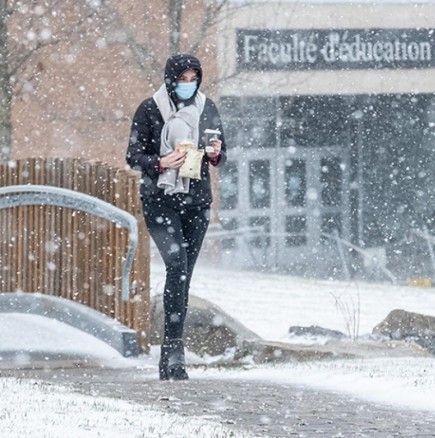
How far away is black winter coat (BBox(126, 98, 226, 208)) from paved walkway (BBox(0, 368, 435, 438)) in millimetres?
1056

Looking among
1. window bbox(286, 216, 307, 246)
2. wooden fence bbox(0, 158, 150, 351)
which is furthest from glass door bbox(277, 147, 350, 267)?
wooden fence bbox(0, 158, 150, 351)

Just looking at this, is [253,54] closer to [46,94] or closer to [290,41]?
[290,41]

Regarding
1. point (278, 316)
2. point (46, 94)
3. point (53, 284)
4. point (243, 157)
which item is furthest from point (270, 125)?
point (53, 284)

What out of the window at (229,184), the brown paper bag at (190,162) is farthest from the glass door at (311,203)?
the brown paper bag at (190,162)

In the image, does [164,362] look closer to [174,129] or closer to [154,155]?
[154,155]

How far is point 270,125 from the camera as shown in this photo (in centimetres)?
3070

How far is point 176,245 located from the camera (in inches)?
340

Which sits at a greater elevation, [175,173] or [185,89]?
[185,89]

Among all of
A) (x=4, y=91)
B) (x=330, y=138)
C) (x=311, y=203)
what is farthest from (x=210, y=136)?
(x=330, y=138)

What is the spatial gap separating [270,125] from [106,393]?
75.4ft

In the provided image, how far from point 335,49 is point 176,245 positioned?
20.7m

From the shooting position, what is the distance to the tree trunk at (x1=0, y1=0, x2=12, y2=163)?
17938mm

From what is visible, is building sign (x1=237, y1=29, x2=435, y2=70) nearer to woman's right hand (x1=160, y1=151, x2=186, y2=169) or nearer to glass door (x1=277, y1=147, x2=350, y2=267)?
glass door (x1=277, y1=147, x2=350, y2=267)

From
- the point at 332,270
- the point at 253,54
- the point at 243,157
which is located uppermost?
the point at 253,54
